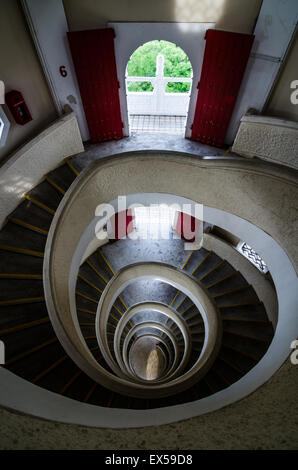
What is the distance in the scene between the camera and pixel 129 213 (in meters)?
10.1

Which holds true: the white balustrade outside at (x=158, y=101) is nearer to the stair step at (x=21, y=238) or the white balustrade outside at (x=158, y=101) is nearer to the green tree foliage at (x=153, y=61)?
the green tree foliage at (x=153, y=61)

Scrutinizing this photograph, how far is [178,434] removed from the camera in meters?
Result: 1.76

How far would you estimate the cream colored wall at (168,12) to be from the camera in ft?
18.7

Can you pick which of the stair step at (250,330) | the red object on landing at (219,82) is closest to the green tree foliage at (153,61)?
the red object on landing at (219,82)

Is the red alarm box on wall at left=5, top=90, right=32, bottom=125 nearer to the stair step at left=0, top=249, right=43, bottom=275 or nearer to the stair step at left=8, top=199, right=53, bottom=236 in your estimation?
the stair step at left=8, top=199, right=53, bottom=236

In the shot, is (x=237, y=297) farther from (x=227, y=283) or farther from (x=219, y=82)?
(x=219, y=82)

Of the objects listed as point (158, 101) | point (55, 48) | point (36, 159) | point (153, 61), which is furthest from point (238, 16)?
point (153, 61)

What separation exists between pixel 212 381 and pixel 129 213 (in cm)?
597

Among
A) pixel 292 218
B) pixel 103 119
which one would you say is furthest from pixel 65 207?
pixel 292 218

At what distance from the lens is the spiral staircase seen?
4.73 m

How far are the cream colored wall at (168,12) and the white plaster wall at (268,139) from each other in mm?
1960

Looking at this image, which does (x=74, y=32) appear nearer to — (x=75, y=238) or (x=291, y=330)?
(x=75, y=238)

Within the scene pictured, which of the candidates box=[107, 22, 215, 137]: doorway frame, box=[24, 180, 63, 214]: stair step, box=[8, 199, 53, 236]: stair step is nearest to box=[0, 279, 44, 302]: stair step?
box=[8, 199, 53, 236]: stair step

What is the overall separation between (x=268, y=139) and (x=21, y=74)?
582cm
